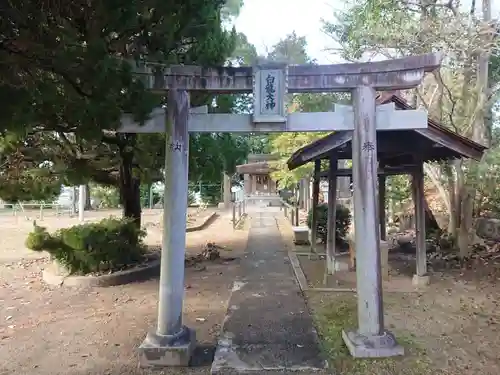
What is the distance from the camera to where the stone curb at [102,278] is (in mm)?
7977

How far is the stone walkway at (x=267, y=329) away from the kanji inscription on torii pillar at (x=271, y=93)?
2477 mm

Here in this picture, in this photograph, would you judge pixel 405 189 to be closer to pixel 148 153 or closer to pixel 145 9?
pixel 148 153

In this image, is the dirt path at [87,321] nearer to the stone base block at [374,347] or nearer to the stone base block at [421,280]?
the stone base block at [374,347]

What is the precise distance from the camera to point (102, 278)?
26.3 ft

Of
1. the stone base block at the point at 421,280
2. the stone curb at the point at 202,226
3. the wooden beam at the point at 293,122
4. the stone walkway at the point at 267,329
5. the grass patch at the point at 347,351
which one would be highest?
the wooden beam at the point at 293,122

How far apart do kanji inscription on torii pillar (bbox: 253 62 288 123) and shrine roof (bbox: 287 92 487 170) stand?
5.94 feet

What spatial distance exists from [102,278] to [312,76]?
563cm

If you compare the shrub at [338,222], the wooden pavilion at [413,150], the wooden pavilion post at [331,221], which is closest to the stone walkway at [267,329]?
the wooden pavilion post at [331,221]

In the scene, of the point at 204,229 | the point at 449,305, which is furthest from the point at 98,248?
the point at 204,229

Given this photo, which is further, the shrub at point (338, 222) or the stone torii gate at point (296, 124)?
the shrub at point (338, 222)

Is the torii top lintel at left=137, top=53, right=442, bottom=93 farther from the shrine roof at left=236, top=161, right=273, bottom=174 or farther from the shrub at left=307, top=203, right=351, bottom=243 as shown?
the shrine roof at left=236, top=161, right=273, bottom=174

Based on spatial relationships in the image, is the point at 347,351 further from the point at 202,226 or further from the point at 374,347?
the point at 202,226

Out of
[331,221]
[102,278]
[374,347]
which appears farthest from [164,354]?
[331,221]

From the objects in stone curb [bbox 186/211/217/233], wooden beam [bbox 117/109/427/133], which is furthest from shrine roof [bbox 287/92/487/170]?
stone curb [bbox 186/211/217/233]
